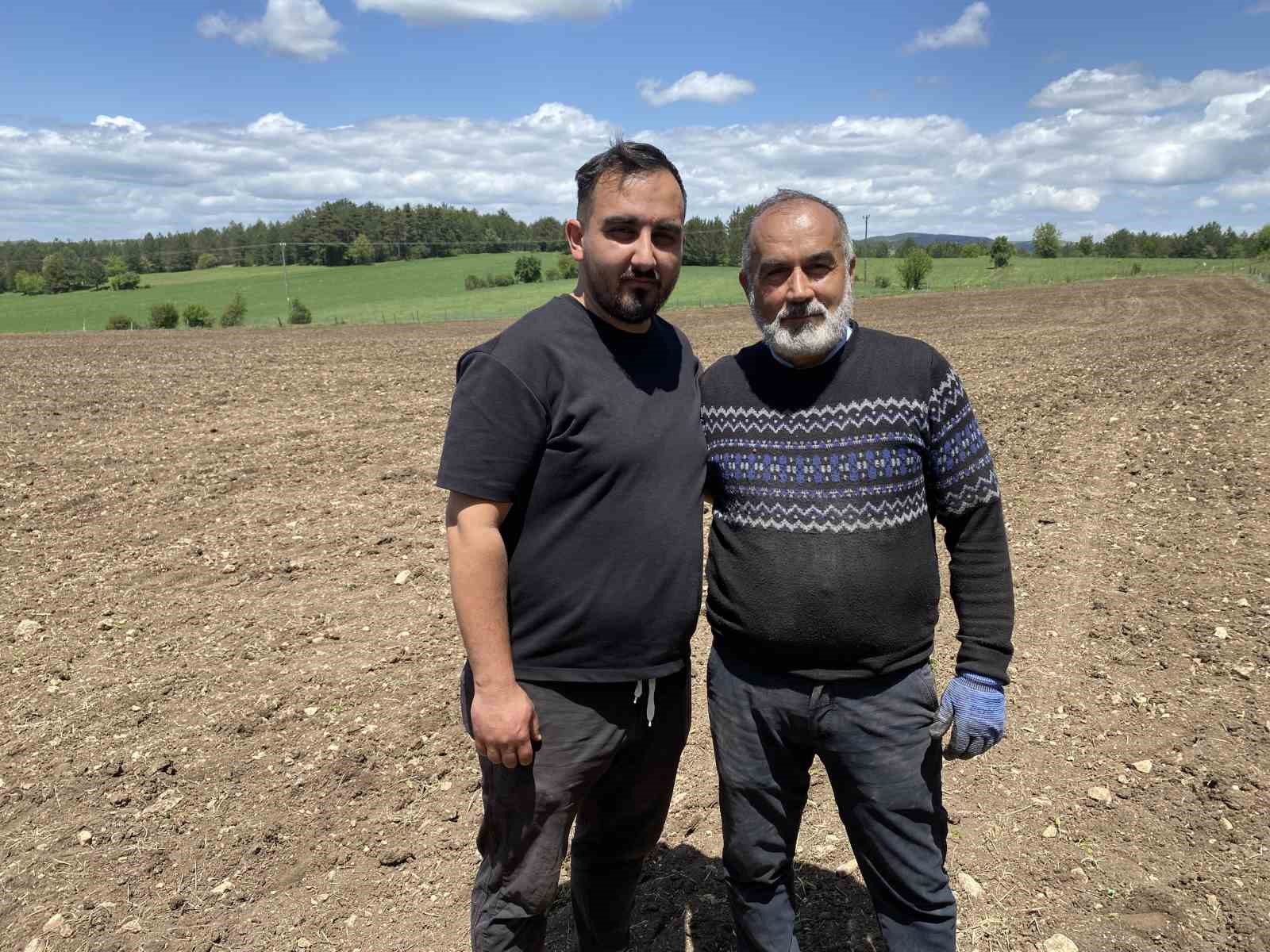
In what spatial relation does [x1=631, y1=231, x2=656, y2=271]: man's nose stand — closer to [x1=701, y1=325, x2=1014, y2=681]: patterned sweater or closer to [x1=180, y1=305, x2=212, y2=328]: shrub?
[x1=701, y1=325, x2=1014, y2=681]: patterned sweater

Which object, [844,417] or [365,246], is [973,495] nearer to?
[844,417]

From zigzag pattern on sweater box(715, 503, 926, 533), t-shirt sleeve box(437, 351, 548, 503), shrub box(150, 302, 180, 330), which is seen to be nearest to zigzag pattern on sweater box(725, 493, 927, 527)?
zigzag pattern on sweater box(715, 503, 926, 533)

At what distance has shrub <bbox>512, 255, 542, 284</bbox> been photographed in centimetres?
6906

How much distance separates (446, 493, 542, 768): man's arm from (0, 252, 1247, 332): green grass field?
35161 millimetres

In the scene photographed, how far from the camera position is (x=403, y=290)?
64438 millimetres

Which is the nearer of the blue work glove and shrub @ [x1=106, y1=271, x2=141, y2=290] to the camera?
the blue work glove

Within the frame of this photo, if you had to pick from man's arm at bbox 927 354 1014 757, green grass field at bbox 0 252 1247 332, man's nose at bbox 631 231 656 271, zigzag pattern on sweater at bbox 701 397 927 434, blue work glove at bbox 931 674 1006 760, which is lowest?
blue work glove at bbox 931 674 1006 760

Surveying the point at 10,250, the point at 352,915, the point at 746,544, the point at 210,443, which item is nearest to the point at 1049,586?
the point at 746,544

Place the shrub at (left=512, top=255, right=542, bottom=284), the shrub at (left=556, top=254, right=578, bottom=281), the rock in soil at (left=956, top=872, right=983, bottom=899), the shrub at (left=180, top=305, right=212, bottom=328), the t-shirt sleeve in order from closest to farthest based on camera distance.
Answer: the t-shirt sleeve → the rock in soil at (left=956, top=872, right=983, bottom=899) → the shrub at (left=180, top=305, right=212, bottom=328) → the shrub at (left=512, top=255, right=542, bottom=284) → the shrub at (left=556, top=254, right=578, bottom=281)

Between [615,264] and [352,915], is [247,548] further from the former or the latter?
[615,264]

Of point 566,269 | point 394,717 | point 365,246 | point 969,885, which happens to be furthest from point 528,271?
point 969,885

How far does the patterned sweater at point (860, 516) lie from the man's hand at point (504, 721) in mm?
600

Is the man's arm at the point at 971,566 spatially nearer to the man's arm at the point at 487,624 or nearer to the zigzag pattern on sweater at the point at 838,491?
the zigzag pattern on sweater at the point at 838,491

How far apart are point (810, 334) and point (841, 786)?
1216 millimetres
